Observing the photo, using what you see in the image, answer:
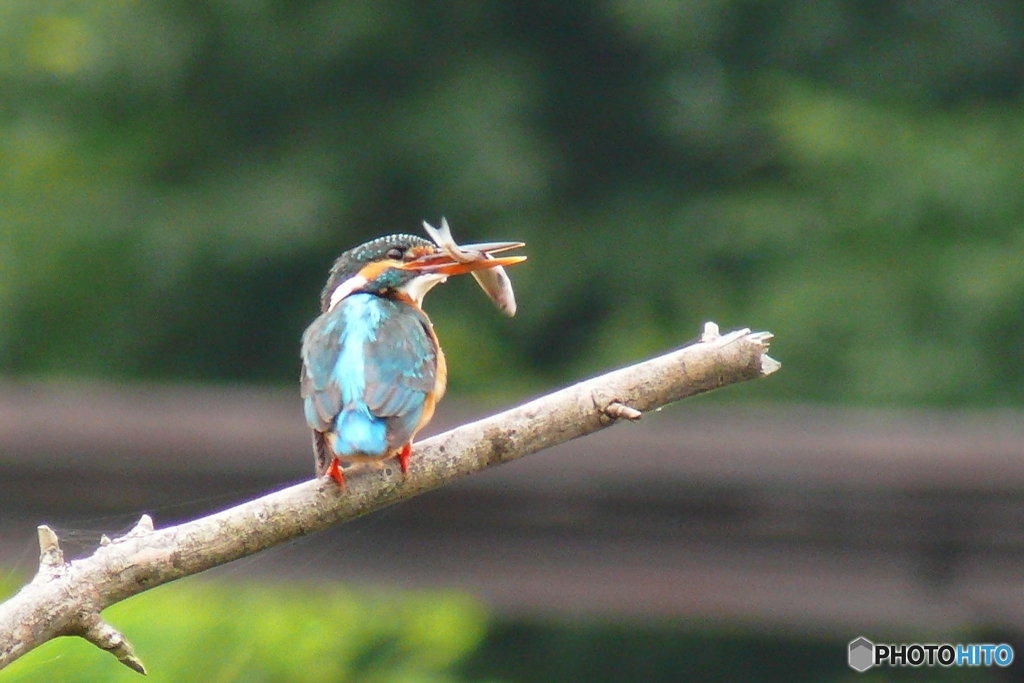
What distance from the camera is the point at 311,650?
2.93 m

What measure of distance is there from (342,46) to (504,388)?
8.00 feet

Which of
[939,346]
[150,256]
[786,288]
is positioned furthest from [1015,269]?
[150,256]

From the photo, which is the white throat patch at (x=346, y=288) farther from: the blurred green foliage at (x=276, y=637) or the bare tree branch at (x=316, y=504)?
the bare tree branch at (x=316, y=504)

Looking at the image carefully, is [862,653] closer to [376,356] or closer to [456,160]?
[376,356]

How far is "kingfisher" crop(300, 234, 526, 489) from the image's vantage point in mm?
2260

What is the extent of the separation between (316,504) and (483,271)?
1.04 m

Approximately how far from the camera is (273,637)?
2.89 meters

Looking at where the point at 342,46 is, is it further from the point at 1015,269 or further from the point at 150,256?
the point at 1015,269

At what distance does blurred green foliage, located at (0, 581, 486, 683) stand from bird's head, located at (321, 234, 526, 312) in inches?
26.3

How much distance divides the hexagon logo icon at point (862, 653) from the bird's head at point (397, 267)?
1574 millimetres
